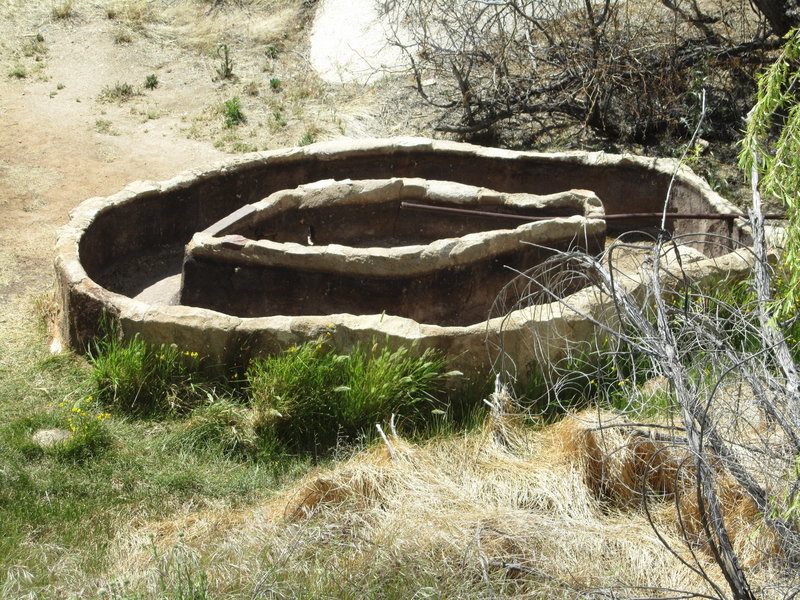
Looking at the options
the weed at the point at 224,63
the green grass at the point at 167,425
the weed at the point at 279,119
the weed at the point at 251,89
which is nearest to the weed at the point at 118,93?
the weed at the point at 224,63

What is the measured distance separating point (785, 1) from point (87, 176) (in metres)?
8.32

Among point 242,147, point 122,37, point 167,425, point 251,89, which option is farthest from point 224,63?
point 167,425

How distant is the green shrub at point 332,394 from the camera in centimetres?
634

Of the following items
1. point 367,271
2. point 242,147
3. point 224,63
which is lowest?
point 367,271

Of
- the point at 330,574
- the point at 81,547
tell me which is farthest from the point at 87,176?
the point at 330,574

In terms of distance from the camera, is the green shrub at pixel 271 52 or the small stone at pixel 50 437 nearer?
the small stone at pixel 50 437

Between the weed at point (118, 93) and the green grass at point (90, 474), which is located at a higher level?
the weed at point (118, 93)

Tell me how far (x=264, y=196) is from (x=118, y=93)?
4.79 metres

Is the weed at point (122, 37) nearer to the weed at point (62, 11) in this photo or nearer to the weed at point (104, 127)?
the weed at point (62, 11)

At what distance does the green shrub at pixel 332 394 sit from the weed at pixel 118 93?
26.6 feet

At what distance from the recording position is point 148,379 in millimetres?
6688

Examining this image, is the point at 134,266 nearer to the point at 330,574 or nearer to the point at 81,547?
the point at 81,547

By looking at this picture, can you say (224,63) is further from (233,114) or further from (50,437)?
(50,437)

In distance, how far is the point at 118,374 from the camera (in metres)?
6.64
